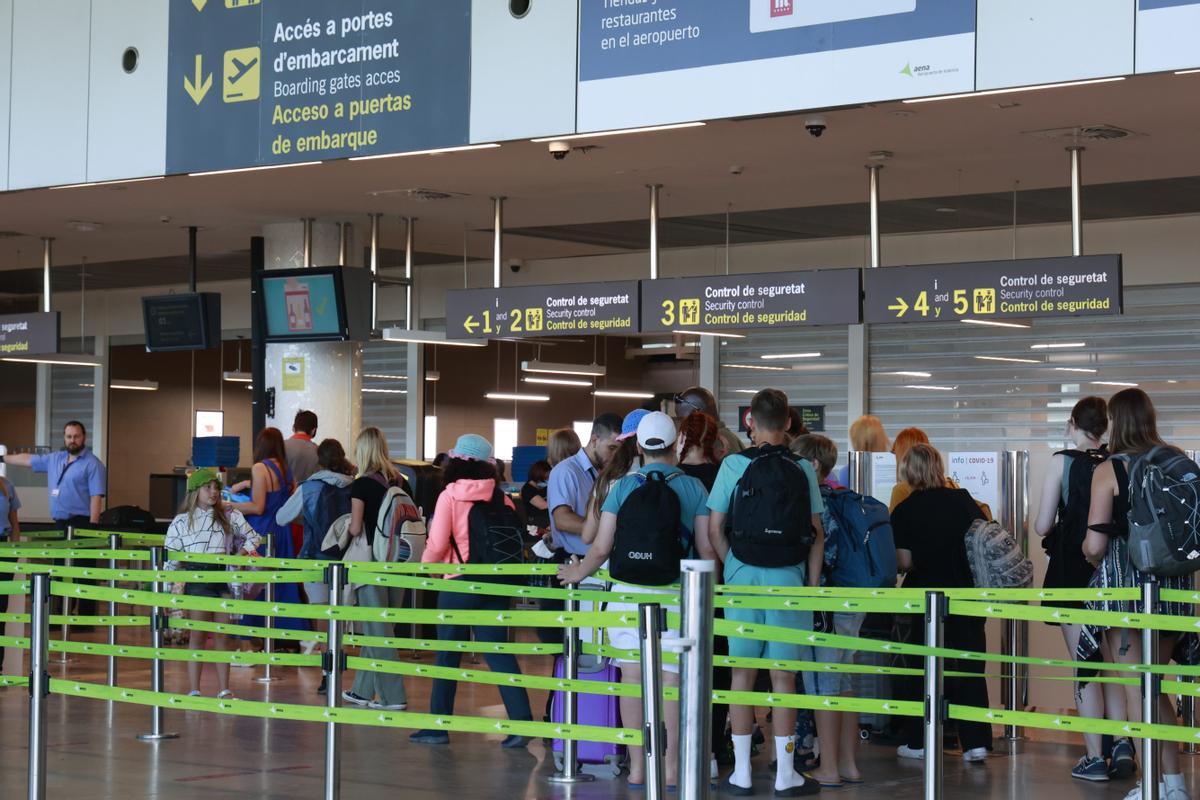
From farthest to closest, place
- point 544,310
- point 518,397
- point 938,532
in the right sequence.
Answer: point 518,397 < point 544,310 < point 938,532

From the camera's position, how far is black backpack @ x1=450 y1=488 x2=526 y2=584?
786 cm

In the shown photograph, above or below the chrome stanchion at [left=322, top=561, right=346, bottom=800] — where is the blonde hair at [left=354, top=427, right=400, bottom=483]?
above

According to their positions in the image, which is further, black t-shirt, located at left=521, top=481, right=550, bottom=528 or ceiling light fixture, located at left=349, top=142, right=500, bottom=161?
black t-shirt, located at left=521, top=481, right=550, bottom=528

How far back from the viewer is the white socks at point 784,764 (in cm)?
668

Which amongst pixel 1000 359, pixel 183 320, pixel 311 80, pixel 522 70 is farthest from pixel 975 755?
pixel 183 320

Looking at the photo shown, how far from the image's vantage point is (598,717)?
7465mm

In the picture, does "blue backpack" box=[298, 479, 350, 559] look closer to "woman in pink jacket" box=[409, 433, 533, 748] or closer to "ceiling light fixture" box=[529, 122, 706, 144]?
"woman in pink jacket" box=[409, 433, 533, 748]

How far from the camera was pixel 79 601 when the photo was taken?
1311cm

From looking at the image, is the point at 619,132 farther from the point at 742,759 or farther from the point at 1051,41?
the point at 742,759

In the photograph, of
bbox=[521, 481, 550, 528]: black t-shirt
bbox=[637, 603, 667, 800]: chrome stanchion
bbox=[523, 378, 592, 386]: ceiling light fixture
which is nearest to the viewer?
bbox=[637, 603, 667, 800]: chrome stanchion

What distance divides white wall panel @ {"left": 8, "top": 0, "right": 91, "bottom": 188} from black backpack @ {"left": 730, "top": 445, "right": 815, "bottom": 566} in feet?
22.0

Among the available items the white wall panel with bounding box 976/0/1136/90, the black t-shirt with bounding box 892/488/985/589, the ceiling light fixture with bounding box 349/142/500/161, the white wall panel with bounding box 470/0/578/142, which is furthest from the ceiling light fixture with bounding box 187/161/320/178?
the black t-shirt with bounding box 892/488/985/589

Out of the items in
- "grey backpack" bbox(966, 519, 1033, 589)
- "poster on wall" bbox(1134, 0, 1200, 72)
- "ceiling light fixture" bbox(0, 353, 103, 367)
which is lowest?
"grey backpack" bbox(966, 519, 1033, 589)

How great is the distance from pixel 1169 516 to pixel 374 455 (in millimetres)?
4737
